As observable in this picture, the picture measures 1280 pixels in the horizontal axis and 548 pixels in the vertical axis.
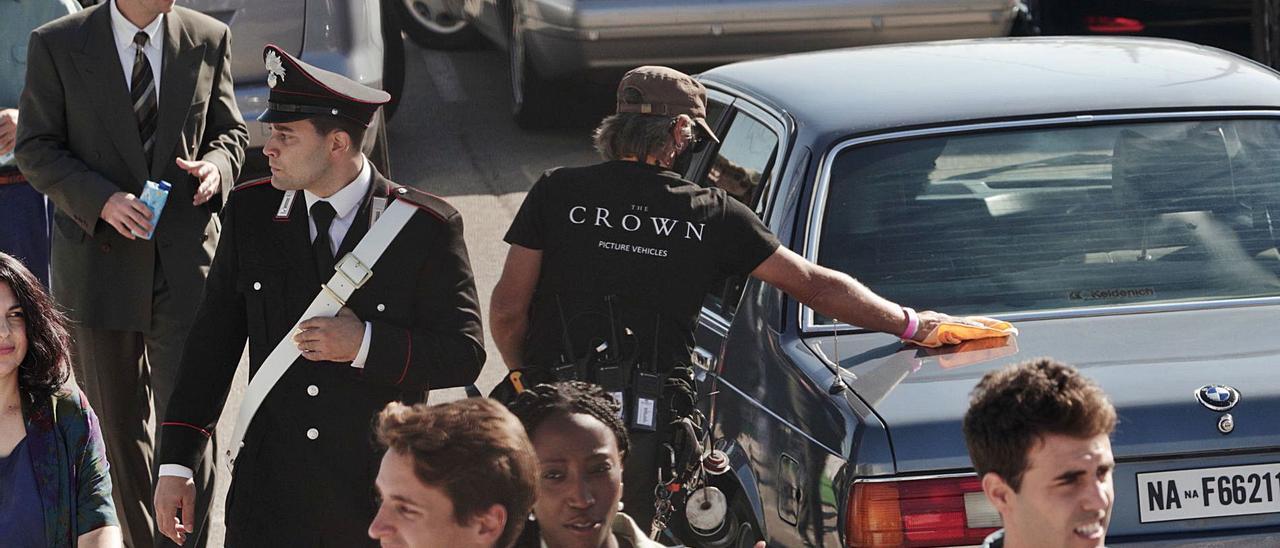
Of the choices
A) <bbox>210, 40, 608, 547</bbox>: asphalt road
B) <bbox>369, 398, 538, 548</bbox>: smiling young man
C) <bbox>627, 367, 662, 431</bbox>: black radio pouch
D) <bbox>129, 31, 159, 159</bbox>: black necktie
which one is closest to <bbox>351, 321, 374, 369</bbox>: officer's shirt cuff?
<bbox>627, 367, 662, 431</bbox>: black radio pouch

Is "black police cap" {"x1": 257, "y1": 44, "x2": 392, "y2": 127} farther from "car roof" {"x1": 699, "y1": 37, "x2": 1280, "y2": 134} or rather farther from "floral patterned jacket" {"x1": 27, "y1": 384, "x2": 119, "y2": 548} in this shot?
"car roof" {"x1": 699, "y1": 37, "x2": 1280, "y2": 134}

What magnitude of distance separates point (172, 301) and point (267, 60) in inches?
56.6

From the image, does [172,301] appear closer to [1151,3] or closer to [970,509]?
[970,509]

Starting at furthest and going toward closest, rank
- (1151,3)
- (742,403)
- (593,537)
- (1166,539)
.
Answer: (1151,3)
(742,403)
(1166,539)
(593,537)

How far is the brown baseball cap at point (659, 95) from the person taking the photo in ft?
15.0

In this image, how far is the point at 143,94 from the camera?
5.27m

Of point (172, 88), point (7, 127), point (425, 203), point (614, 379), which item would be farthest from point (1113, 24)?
point (425, 203)

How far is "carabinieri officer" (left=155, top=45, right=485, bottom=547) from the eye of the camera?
155 inches

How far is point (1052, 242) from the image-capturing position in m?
4.72

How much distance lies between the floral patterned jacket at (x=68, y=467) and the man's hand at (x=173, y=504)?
174 mm

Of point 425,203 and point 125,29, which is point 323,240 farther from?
point 125,29

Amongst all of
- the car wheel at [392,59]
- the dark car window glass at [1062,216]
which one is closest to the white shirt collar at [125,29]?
the dark car window glass at [1062,216]

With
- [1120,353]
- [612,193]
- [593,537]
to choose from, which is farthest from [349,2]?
[593,537]

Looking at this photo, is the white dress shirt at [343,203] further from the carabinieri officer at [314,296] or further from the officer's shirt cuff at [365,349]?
the officer's shirt cuff at [365,349]
